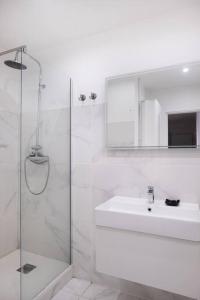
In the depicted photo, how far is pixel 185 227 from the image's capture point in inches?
49.5

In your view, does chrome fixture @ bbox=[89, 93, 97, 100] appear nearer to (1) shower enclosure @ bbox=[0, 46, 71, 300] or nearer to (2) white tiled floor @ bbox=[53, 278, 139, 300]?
(1) shower enclosure @ bbox=[0, 46, 71, 300]

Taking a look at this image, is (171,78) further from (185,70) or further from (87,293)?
(87,293)

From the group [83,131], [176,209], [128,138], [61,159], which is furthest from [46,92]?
[176,209]

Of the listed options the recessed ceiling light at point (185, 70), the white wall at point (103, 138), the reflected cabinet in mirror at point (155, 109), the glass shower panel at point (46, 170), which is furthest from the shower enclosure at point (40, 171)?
the recessed ceiling light at point (185, 70)

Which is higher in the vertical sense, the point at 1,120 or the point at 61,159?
the point at 1,120

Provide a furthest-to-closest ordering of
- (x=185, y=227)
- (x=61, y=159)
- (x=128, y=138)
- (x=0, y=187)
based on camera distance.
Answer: (x=0, y=187), (x=61, y=159), (x=128, y=138), (x=185, y=227)

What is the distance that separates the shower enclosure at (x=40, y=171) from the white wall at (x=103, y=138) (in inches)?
4.6

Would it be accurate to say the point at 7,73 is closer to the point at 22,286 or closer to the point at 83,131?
the point at 83,131

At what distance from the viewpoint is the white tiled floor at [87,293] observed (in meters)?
1.79

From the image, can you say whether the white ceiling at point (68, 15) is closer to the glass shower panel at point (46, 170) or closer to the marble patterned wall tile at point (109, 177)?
the glass shower panel at point (46, 170)

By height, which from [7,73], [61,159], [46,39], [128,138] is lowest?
[61,159]

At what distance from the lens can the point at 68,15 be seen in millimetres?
1821

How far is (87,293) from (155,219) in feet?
3.52

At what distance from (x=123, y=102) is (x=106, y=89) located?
0.22m
